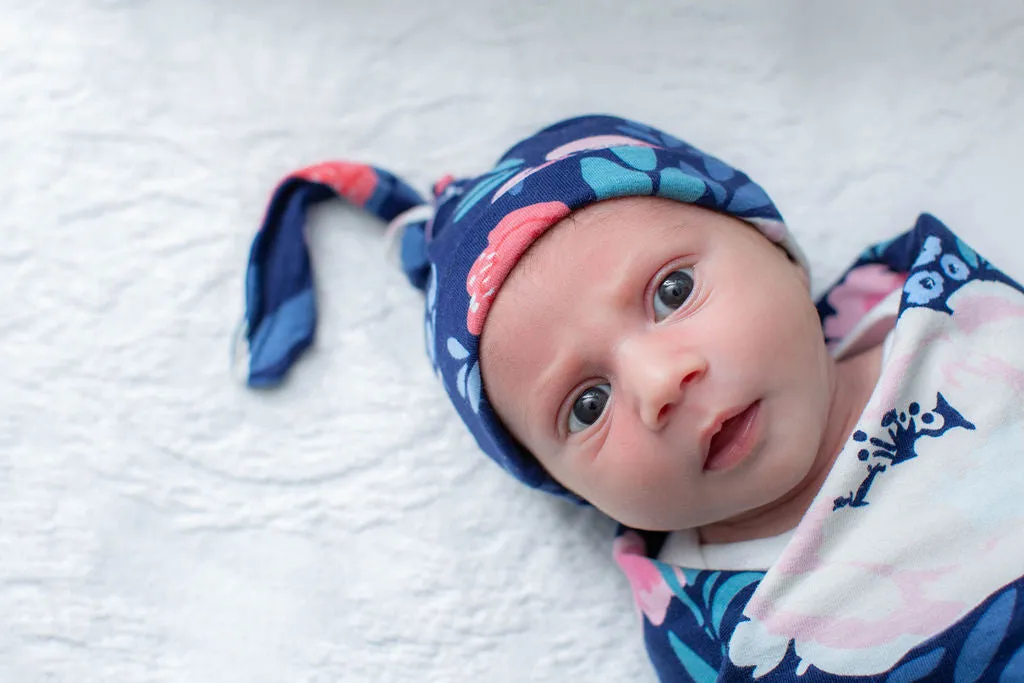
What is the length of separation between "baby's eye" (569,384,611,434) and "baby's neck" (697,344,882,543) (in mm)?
214

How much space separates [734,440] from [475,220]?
326 millimetres

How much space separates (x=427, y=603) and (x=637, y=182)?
0.54 m

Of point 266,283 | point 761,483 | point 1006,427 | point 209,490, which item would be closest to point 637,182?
point 761,483

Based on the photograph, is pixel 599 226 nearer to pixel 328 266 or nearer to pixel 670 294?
pixel 670 294

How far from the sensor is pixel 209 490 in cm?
109

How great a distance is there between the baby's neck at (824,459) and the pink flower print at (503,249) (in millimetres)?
340

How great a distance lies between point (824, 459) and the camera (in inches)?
35.5

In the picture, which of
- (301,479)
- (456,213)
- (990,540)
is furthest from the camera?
(301,479)

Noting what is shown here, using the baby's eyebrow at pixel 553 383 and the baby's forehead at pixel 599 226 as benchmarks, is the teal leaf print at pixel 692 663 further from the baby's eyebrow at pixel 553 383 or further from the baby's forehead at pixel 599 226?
the baby's forehead at pixel 599 226

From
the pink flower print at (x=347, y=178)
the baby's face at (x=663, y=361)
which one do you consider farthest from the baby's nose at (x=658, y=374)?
the pink flower print at (x=347, y=178)

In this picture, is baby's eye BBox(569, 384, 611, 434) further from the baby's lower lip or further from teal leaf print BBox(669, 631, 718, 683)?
teal leaf print BBox(669, 631, 718, 683)

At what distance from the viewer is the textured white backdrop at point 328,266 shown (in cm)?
105

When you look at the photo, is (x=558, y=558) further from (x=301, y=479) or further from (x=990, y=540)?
(x=990, y=540)

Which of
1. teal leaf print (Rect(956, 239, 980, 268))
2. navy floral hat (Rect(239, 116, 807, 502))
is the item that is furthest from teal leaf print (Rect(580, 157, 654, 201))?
teal leaf print (Rect(956, 239, 980, 268))
